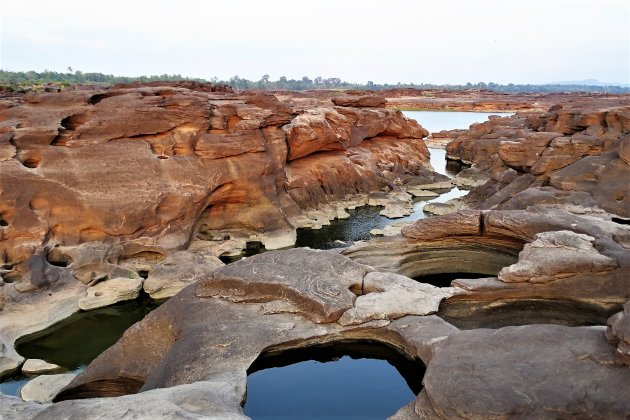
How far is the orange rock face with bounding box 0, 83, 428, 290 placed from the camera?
18.7 meters

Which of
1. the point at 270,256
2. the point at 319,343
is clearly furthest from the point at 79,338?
the point at 319,343

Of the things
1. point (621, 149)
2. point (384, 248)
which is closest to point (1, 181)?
point (384, 248)

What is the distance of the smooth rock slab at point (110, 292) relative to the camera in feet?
53.7

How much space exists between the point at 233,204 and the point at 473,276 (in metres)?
12.5

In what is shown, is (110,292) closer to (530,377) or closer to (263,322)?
(263,322)

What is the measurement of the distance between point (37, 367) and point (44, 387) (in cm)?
166

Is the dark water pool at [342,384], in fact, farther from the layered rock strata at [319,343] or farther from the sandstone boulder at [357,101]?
the sandstone boulder at [357,101]

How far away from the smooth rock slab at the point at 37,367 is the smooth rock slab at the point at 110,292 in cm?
305

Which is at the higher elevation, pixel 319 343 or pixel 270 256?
pixel 270 256

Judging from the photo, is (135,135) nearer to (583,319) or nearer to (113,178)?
(113,178)

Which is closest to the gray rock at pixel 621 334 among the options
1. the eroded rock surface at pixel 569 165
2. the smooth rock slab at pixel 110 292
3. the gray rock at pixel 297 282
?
the gray rock at pixel 297 282

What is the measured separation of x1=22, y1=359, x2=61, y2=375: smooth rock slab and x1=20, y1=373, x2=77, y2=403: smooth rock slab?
0.98 m

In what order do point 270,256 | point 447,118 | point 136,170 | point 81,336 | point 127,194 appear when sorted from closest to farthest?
1. point 270,256
2. point 81,336
3. point 127,194
4. point 136,170
5. point 447,118

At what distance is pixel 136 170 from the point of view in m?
20.7
